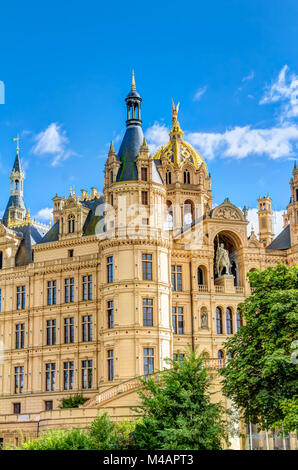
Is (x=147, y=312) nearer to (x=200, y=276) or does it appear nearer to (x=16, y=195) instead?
(x=200, y=276)

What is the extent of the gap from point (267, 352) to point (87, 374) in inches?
1042

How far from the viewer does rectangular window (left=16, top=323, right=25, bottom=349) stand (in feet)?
220

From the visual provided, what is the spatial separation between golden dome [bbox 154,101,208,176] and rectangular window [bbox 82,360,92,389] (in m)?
23.2

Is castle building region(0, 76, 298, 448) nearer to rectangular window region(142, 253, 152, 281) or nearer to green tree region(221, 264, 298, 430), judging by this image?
rectangular window region(142, 253, 152, 281)

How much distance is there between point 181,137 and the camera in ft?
254

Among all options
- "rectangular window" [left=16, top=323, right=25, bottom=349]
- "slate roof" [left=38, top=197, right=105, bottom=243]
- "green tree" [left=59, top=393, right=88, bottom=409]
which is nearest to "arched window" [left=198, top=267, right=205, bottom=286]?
"slate roof" [left=38, top=197, right=105, bottom=243]

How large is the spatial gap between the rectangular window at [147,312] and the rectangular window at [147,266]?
1890mm

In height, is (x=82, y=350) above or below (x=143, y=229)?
below

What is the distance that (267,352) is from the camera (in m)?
39.9

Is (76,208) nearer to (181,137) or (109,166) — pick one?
(109,166)

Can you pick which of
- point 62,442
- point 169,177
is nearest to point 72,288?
point 169,177

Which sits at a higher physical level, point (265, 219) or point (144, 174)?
point (265, 219)

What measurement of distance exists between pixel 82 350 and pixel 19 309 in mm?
8282
